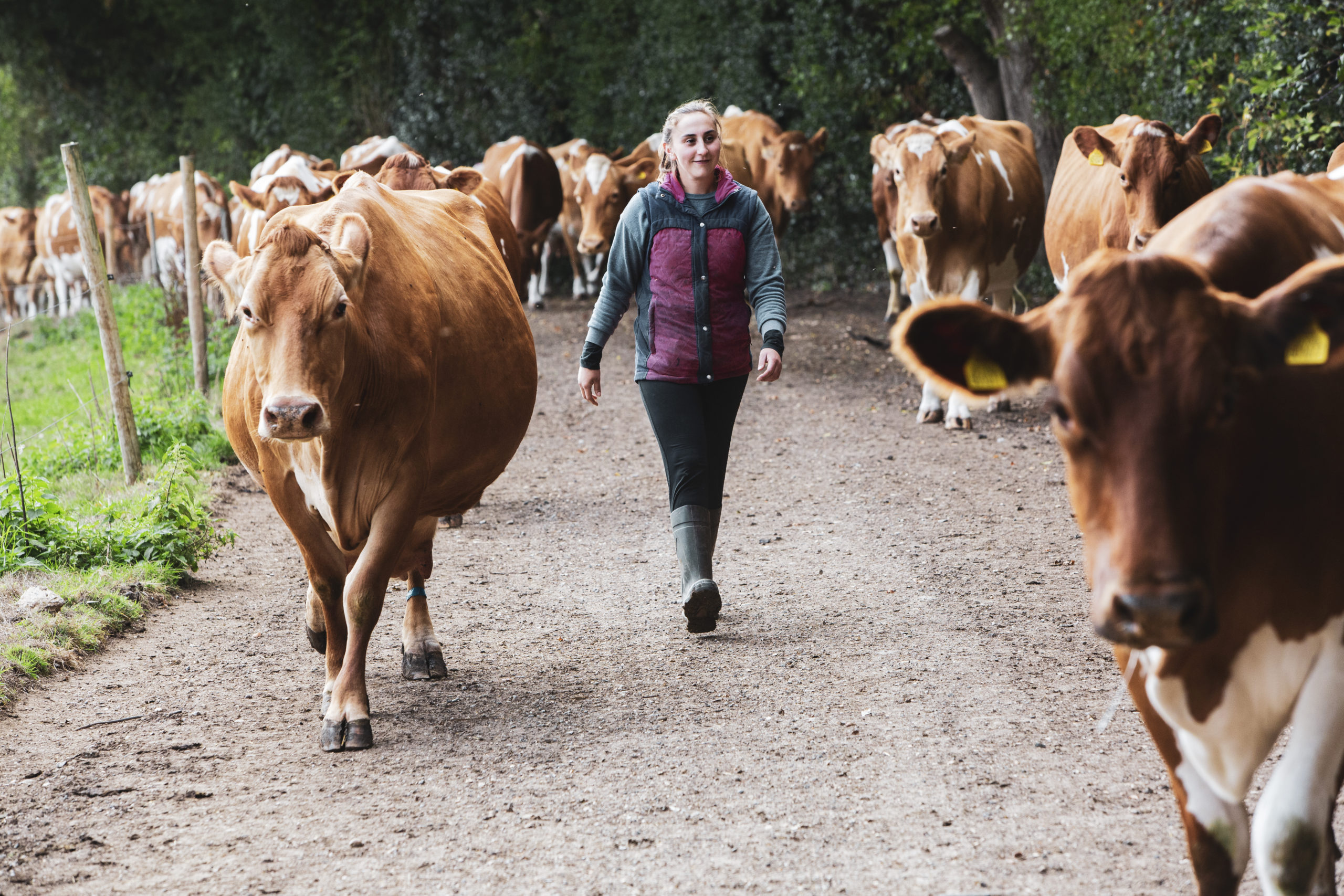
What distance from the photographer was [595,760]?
13.6 ft

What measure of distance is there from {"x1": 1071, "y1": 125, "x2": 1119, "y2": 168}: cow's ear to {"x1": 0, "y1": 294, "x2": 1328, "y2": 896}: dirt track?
6.92 ft

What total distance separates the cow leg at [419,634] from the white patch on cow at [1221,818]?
10.5 ft

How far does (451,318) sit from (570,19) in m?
16.9

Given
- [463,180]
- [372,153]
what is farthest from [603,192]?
[463,180]

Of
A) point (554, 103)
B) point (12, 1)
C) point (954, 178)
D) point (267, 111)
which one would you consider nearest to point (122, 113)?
point (12, 1)

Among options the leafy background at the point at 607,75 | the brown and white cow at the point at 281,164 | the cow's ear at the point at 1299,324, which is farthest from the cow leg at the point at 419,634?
the brown and white cow at the point at 281,164

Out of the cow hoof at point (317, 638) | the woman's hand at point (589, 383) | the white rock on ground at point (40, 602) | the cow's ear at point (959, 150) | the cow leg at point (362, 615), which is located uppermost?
the cow's ear at point (959, 150)

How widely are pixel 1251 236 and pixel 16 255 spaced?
2295 centimetres

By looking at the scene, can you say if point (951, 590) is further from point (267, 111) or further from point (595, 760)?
point (267, 111)

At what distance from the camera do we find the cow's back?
4.42m

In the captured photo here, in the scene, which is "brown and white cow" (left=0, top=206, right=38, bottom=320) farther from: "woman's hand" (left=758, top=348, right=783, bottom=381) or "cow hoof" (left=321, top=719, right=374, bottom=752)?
"cow hoof" (left=321, top=719, right=374, bottom=752)

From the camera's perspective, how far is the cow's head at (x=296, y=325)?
154 inches

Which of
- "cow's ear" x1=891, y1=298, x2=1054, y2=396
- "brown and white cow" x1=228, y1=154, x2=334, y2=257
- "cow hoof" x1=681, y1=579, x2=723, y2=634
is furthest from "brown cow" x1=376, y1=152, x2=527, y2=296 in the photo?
"cow's ear" x1=891, y1=298, x2=1054, y2=396

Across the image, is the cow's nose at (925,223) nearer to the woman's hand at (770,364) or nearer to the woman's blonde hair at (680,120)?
the woman's blonde hair at (680,120)
